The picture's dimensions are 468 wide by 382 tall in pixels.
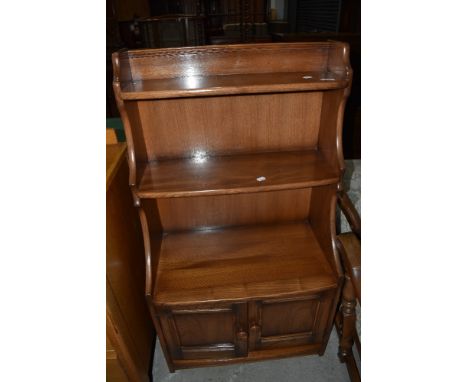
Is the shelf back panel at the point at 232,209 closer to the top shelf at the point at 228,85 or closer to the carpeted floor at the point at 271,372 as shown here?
the top shelf at the point at 228,85

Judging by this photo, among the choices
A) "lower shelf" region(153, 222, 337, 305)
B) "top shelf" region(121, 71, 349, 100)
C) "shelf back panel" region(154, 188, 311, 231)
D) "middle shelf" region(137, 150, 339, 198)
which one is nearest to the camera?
"top shelf" region(121, 71, 349, 100)

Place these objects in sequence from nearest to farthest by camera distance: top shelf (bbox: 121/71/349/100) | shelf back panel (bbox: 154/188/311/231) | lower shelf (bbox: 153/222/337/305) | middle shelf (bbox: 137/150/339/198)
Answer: top shelf (bbox: 121/71/349/100) → middle shelf (bbox: 137/150/339/198) → lower shelf (bbox: 153/222/337/305) → shelf back panel (bbox: 154/188/311/231)

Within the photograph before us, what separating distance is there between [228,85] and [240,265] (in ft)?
2.47

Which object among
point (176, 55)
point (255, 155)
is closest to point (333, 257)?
point (255, 155)

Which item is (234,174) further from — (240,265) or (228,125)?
(240,265)

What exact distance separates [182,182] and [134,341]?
748 millimetres

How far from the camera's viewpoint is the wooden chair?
3.37ft

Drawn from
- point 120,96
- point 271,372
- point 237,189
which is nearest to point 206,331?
point 271,372

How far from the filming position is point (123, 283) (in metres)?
1.23

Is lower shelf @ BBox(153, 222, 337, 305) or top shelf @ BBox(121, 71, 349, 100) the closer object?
top shelf @ BBox(121, 71, 349, 100)

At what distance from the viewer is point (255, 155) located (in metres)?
1.33

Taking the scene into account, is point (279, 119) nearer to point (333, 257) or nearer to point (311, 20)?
point (333, 257)

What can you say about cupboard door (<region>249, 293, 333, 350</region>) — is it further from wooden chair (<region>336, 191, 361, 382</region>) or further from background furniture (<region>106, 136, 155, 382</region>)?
background furniture (<region>106, 136, 155, 382</region>)

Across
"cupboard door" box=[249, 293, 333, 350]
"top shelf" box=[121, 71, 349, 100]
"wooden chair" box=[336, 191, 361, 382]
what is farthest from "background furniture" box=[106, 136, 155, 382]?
"wooden chair" box=[336, 191, 361, 382]
